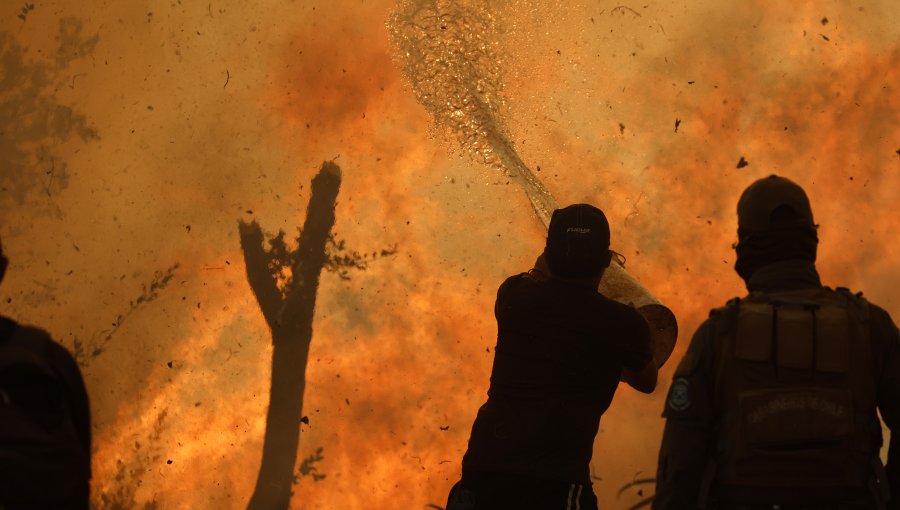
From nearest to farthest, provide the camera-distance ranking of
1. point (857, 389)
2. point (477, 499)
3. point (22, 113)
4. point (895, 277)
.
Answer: point (857, 389), point (477, 499), point (895, 277), point (22, 113)

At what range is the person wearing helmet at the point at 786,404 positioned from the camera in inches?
69.2

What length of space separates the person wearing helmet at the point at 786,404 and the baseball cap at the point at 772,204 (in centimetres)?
5

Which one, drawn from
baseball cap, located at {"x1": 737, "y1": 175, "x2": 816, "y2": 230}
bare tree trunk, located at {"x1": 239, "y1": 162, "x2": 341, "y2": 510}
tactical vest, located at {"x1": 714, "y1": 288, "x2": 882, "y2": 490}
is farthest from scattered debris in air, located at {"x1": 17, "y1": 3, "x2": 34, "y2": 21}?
tactical vest, located at {"x1": 714, "y1": 288, "x2": 882, "y2": 490}

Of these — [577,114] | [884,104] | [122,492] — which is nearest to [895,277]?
[884,104]

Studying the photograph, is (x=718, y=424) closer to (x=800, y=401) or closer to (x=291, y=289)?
(x=800, y=401)

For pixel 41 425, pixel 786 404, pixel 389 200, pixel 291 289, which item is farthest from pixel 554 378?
pixel 291 289

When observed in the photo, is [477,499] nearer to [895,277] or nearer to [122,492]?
[122,492]

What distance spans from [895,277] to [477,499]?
93.6 inches

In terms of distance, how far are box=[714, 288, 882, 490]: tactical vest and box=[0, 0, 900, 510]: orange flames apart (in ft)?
6.05

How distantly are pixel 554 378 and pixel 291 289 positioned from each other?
187cm

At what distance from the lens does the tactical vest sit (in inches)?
69.2

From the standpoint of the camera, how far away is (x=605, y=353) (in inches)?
86.6

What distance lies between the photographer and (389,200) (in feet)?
12.2

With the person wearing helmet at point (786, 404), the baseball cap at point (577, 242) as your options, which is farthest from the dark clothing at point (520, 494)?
the baseball cap at point (577, 242)
